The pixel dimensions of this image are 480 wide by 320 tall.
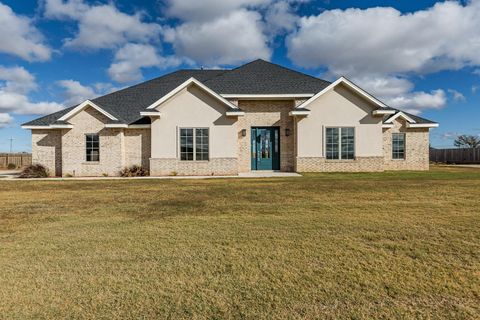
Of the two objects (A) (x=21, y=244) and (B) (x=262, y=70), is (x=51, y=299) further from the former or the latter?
(B) (x=262, y=70)

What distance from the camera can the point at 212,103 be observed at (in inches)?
669

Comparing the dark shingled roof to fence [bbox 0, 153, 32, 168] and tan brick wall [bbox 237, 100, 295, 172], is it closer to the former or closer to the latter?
tan brick wall [bbox 237, 100, 295, 172]

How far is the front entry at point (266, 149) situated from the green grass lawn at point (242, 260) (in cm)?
1046

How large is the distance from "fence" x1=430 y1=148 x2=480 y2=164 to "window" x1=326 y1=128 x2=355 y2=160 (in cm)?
2463

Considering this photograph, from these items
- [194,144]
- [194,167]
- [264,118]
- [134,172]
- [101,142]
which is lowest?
[134,172]

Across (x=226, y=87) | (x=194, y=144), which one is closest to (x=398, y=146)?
(x=226, y=87)

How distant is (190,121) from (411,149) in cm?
1477

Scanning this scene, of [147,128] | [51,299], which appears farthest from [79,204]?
[147,128]

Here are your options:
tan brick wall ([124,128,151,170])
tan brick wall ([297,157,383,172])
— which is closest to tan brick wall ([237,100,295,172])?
tan brick wall ([297,157,383,172])

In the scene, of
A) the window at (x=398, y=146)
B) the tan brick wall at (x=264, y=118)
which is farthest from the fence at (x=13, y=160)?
the window at (x=398, y=146)

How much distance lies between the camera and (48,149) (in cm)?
1822

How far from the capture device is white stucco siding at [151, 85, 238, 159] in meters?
16.9

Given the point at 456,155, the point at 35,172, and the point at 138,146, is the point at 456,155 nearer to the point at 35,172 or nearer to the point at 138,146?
the point at 138,146

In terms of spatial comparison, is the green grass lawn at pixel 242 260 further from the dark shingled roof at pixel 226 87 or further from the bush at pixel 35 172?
the dark shingled roof at pixel 226 87
